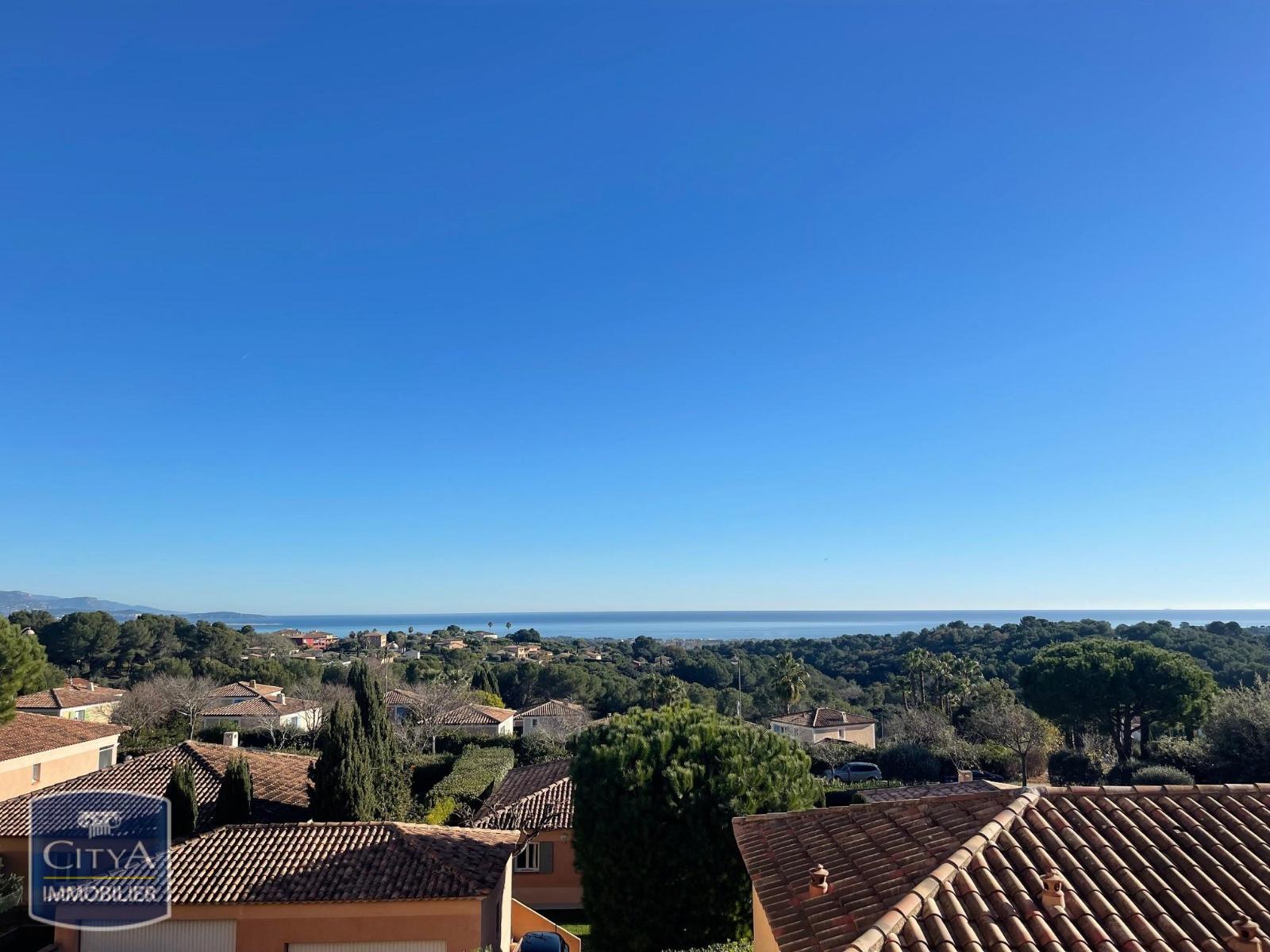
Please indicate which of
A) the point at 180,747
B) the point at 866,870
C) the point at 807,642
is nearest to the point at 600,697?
the point at 180,747

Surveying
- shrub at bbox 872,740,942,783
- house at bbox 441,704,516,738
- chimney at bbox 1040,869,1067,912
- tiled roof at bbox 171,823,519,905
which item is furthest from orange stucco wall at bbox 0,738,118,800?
shrub at bbox 872,740,942,783

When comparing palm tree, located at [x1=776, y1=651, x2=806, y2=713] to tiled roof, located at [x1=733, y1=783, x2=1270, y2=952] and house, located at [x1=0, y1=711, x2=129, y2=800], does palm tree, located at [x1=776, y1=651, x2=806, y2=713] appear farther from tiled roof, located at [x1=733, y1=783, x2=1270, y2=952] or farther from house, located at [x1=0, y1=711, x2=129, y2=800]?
tiled roof, located at [x1=733, y1=783, x2=1270, y2=952]

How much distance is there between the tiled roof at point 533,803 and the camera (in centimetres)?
2336

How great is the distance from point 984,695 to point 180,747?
44893 mm

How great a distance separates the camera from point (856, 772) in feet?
126

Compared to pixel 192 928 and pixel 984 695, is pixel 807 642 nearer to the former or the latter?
pixel 984 695

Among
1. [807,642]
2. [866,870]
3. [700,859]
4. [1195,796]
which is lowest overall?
[807,642]

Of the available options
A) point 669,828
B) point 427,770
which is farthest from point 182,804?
point 669,828

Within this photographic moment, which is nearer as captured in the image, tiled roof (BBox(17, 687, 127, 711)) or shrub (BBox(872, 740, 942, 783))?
shrub (BBox(872, 740, 942, 783))

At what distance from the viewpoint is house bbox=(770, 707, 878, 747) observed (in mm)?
50750

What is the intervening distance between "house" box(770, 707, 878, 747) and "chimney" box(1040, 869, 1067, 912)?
45700 millimetres

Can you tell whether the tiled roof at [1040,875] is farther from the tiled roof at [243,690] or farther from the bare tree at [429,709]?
the tiled roof at [243,690]

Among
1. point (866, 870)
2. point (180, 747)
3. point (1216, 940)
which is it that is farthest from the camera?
point (180, 747)

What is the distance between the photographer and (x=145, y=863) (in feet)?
54.6
